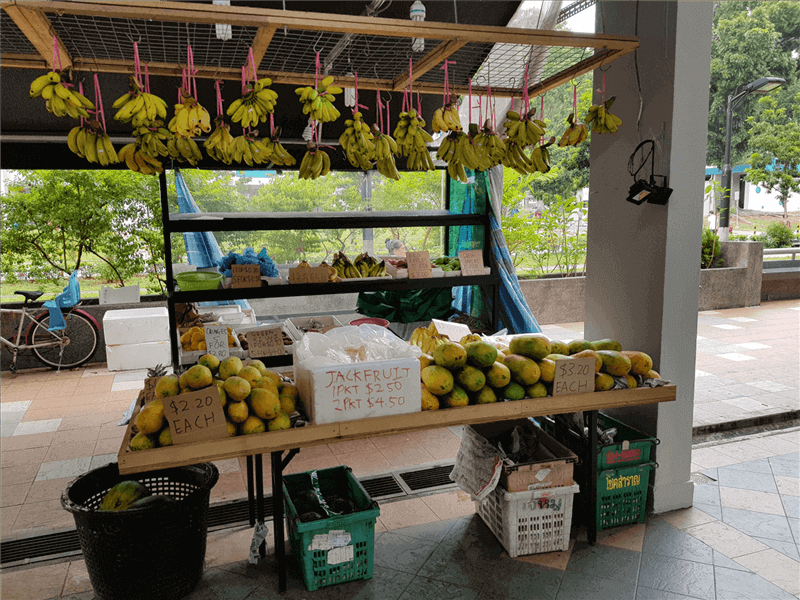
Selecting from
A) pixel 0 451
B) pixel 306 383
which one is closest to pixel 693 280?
pixel 306 383

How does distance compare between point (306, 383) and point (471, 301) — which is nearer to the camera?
point (306, 383)

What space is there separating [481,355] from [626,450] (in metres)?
1.17

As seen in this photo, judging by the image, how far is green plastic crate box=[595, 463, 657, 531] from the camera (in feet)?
11.0

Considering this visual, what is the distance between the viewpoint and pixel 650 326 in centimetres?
352

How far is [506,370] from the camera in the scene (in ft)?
9.67

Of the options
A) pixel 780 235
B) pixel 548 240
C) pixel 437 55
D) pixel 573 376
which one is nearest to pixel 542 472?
pixel 573 376

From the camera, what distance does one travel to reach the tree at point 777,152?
14055 mm

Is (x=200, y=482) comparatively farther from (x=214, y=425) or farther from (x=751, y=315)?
(x=751, y=315)

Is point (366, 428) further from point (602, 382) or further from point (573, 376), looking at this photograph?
point (602, 382)

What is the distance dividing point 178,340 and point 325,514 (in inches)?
107

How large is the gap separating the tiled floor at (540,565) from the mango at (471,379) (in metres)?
0.99

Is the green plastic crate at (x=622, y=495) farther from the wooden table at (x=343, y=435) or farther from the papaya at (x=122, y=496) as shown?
the papaya at (x=122, y=496)

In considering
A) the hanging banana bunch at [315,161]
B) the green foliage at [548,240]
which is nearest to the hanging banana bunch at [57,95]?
the hanging banana bunch at [315,161]

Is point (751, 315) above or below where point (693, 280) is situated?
below
